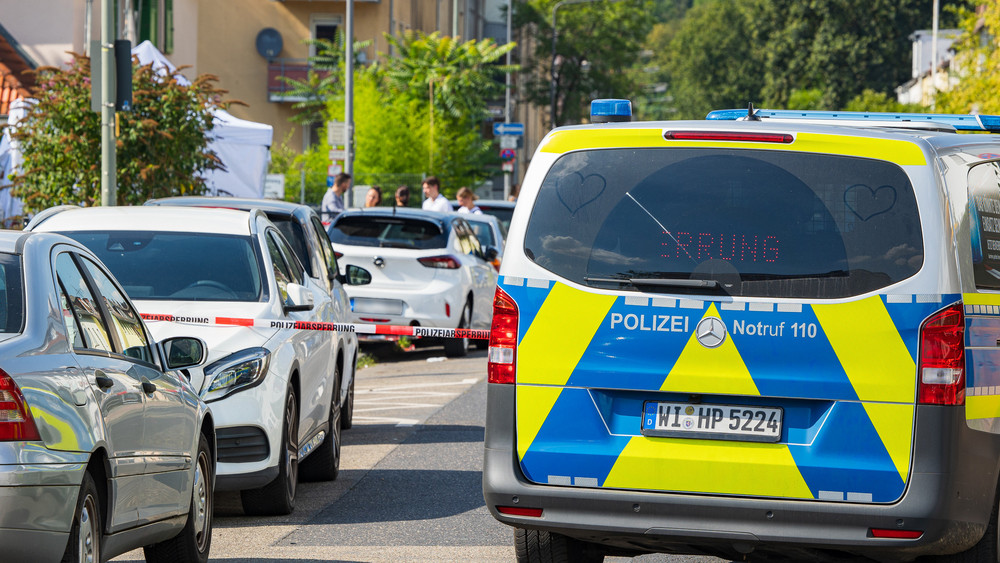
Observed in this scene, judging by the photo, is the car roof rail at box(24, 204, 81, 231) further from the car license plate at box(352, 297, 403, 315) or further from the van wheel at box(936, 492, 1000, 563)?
the car license plate at box(352, 297, 403, 315)

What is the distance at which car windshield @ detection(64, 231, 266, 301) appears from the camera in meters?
8.78

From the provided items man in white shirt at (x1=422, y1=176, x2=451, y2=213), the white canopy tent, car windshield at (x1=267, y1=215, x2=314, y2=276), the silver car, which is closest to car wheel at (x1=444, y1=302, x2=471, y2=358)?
man in white shirt at (x1=422, y1=176, x2=451, y2=213)

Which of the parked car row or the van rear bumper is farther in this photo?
the van rear bumper

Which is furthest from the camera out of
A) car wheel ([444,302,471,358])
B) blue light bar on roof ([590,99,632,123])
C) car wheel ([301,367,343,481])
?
car wheel ([444,302,471,358])

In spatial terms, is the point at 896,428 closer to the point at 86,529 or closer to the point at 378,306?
the point at 86,529

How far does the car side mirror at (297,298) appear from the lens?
8.89 meters

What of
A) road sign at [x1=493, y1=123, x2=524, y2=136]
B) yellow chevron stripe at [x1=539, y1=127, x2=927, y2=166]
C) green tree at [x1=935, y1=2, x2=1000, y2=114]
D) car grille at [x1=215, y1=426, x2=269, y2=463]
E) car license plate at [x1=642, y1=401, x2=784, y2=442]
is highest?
green tree at [x1=935, y1=2, x2=1000, y2=114]

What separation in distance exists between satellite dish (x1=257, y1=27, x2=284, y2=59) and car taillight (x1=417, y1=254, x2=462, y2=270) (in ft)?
106

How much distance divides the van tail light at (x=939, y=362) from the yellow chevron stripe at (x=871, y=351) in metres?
0.04

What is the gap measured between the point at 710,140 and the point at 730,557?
1619 millimetres

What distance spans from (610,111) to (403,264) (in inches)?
461

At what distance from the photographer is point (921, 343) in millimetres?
5281

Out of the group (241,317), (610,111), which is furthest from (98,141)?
(610,111)

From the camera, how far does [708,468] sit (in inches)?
212
